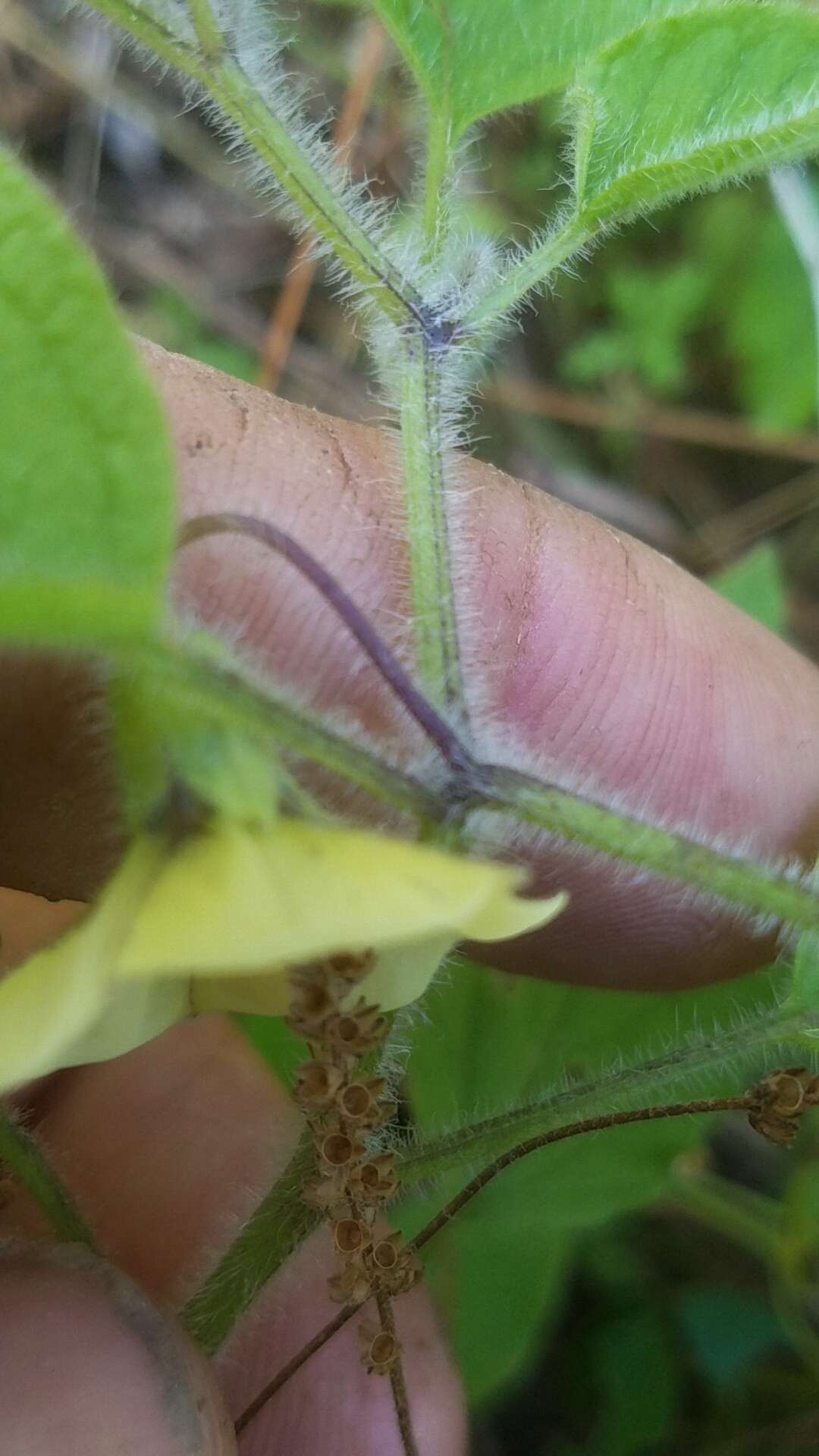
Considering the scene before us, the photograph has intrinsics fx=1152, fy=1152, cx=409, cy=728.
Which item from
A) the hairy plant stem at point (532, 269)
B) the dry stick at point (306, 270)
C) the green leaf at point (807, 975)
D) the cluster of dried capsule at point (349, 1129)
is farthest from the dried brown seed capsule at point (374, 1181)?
the dry stick at point (306, 270)

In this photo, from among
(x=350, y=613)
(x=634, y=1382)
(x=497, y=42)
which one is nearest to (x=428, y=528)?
(x=350, y=613)

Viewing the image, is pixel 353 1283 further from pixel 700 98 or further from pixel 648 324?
pixel 648 324

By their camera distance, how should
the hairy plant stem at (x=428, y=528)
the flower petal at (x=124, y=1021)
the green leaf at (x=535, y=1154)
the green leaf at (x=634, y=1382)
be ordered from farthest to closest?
the green leaf at (x=634, y=1382) → the green leaf at (x=535, y=1154) → the hairy plant stem at (x=428, y=528) → the flower petal at (x=124, y=1021)

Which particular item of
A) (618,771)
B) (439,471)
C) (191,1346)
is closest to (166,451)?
(439,471)

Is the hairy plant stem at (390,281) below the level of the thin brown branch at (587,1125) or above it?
above

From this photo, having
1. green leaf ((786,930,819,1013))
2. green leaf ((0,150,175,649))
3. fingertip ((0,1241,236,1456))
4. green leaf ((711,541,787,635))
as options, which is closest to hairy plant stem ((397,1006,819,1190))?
green leaf ((786,930,819,1013))

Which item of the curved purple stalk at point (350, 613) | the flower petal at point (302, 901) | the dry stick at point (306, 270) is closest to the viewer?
the flower petal at point (302, 901)

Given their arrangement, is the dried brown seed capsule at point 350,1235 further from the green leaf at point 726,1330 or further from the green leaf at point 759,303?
the green leaf at point 759,303
